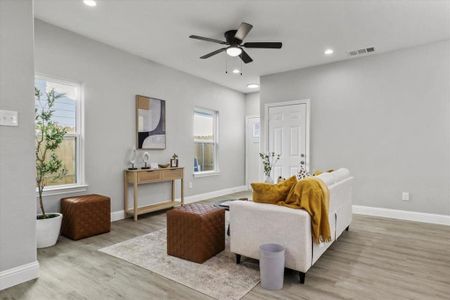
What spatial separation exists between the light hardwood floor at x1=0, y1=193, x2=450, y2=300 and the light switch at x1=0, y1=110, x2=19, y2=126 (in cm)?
136

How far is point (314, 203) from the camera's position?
7.16ft

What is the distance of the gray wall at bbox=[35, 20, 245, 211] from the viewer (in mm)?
3576

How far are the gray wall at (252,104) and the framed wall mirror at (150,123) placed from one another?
2.98 m

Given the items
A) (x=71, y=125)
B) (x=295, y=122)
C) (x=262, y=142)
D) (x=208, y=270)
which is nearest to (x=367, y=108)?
(x=295, y=122)

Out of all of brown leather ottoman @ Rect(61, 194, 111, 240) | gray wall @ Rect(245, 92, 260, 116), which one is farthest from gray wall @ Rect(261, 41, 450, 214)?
brown leather ottoman @ Rect(61, 194, 111, 240)

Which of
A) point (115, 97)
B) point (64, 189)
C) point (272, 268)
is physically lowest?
point (272, 268)

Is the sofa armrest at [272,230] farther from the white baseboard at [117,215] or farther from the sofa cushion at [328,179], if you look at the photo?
the white baseboard at [117,215]

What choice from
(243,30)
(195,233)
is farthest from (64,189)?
(243,30)

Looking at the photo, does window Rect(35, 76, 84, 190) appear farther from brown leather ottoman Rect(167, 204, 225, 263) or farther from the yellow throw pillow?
the yellow throw pillow

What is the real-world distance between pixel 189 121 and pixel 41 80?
2.76 m

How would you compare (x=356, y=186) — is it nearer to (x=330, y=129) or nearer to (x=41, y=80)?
(x=330, y=129)

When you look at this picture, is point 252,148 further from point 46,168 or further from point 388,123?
point 46,168

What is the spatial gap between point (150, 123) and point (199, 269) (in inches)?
119

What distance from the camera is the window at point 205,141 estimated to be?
603 centimetres
